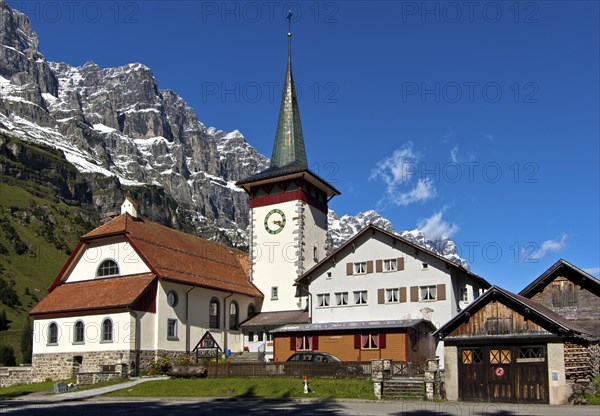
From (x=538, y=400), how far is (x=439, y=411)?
5804mm

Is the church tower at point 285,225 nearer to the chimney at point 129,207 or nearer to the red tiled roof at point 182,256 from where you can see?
the red tiled roof at point 182,256

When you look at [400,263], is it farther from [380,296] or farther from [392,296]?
[380,296]

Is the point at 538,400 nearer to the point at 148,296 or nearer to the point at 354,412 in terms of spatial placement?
the point at 354,412

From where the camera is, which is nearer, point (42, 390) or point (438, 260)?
point (42, 390)

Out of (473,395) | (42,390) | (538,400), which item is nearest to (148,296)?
(42,390)

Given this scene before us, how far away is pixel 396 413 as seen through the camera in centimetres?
2403

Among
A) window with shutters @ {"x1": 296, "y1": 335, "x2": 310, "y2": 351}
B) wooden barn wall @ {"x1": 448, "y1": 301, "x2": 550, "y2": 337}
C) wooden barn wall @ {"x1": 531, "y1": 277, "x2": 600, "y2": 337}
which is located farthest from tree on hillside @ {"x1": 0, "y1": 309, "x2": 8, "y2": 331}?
wooden barn wall @ {"x1": 448, "y1": 301, "x2": 550, "y2": 337}

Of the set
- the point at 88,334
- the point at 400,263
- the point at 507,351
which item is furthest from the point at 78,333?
the point at 507,351

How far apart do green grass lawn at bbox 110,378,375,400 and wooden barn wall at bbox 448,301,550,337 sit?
526 centimetres

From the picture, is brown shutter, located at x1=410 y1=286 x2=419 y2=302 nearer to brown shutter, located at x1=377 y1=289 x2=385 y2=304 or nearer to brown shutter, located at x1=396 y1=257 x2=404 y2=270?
brown shutter, located at x1=396 y1=257 x2=404 y2=270

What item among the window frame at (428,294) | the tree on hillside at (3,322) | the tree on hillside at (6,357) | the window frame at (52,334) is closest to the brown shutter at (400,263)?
the window frame at (428,294)

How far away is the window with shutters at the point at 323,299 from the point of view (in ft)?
162

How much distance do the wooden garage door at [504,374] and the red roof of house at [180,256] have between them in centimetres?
2283

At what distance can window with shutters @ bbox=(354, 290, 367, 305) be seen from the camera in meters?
48.2
